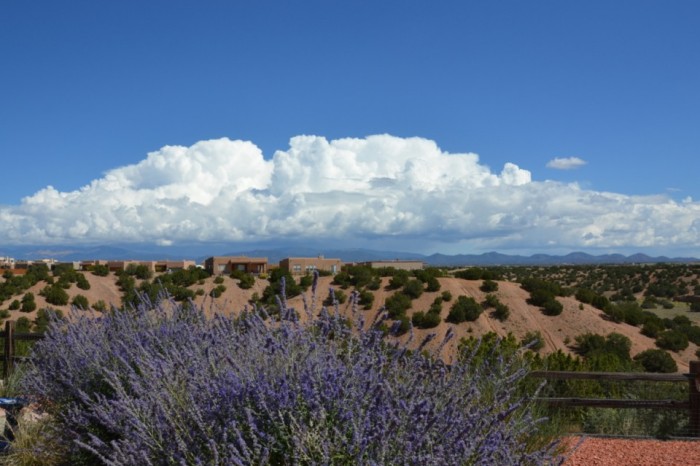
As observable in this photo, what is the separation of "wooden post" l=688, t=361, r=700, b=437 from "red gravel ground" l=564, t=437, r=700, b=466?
441 mm

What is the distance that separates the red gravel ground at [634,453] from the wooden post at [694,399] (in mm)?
441

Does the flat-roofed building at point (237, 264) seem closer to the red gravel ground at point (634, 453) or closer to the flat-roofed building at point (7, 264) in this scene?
the flat-roofed building at point (7, 264)

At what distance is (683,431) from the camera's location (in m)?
10.0

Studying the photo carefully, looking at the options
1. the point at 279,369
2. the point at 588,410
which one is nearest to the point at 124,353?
the point at 279,369

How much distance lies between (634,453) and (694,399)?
6.88 feet

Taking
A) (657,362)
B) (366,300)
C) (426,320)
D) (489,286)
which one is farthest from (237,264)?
(657,362)

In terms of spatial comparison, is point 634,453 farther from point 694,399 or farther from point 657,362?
point 657,362

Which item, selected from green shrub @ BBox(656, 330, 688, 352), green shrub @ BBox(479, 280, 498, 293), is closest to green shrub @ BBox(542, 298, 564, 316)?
green shrub @ BBox(479, 280, 498, 293)

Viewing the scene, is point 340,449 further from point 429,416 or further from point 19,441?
point 19,441

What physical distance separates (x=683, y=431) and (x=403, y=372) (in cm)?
734

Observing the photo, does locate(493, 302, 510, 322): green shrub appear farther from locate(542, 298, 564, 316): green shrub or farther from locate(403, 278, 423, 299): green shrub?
locate(403, 278, 423, 299): green shrub

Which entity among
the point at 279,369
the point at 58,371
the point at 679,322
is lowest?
the point at 679,322

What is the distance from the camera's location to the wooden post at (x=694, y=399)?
31.9ft

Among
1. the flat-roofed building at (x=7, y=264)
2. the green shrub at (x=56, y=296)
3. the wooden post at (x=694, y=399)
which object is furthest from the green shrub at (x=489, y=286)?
the flat-roofed building at (x=7, y=264)
